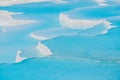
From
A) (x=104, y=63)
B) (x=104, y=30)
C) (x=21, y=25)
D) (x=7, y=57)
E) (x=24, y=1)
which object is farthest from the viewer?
(x=24, y=1)

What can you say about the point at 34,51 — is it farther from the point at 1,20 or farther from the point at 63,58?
the point at 1,20

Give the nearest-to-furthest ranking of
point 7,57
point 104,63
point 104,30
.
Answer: point 104,63, point 7,57, point 104,30

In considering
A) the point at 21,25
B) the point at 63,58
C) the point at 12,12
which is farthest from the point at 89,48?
the point at 12,12

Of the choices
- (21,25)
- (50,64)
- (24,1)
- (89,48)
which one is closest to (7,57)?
(50,64)

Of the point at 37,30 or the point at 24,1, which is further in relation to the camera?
the point at 24,1

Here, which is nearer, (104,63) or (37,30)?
(104,63)

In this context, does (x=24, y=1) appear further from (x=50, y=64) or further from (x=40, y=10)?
(x=50, y=64)
